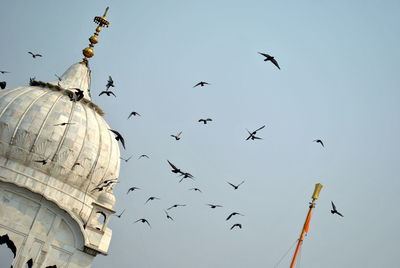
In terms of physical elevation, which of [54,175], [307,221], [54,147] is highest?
[307,221]

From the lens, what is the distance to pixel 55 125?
2992cm

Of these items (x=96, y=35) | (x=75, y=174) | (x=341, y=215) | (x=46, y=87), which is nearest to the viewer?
(x=341, y=215)

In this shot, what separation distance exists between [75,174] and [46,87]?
198 inches

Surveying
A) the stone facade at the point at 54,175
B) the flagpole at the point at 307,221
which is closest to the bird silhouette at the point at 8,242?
the stone facade at the point at 54,175

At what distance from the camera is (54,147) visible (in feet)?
100

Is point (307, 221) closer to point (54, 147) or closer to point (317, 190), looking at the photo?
point (317, 190)

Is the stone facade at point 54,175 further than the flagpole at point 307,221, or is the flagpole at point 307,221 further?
the flagpole at point 307,221

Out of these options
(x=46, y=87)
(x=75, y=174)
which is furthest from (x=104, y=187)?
(x=46, y=87)

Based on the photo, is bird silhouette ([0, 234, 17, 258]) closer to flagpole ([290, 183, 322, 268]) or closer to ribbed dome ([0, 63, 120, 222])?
ribbed dome ([0, 63, 120, 222])

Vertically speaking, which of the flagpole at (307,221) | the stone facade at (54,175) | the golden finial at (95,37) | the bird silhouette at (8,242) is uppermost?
the golden finial at (95,37)

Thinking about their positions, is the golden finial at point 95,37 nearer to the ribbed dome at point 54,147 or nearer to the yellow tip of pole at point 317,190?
the ribbed dome at point 54,147

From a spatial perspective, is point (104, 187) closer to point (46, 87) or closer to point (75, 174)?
point (75, 174)

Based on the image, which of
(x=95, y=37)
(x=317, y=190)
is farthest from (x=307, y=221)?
(x=95, y=37)

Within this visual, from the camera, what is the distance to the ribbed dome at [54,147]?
3030 cm
